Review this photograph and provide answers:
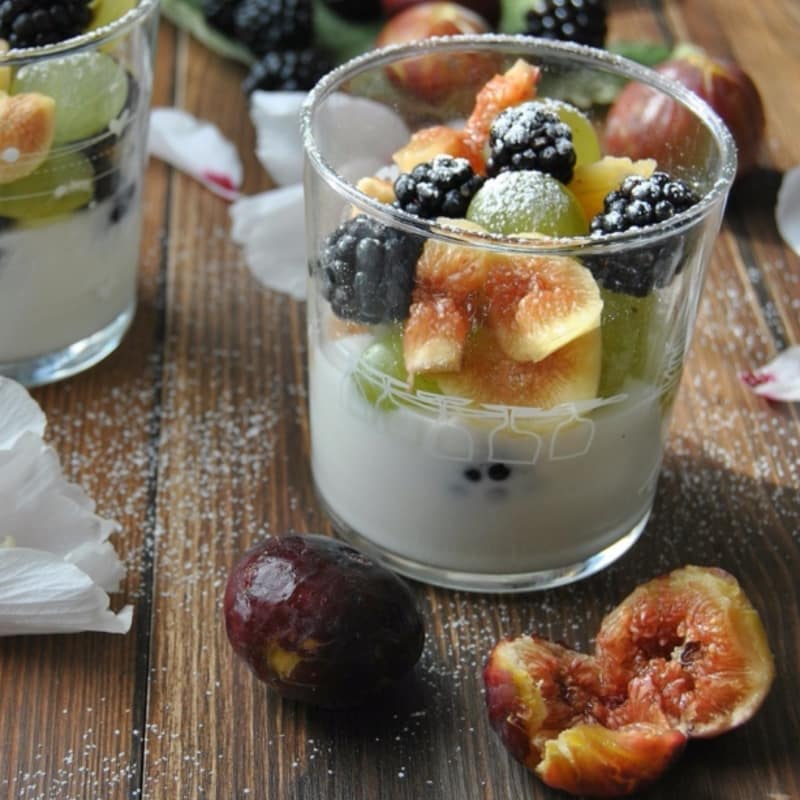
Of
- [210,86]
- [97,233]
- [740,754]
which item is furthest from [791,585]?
[210,86]

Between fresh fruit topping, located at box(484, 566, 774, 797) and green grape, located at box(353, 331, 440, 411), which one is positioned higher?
green grape, located at box(353, 331, 440, 411)

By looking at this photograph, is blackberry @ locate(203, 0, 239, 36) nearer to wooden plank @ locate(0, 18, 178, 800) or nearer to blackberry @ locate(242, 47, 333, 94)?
blackberry @ locate(242, 47, 333, 94)

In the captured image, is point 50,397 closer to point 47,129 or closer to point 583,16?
point 47,129

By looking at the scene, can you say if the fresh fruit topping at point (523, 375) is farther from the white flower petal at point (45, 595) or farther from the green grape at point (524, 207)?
the white flower petal at point (45, 595)

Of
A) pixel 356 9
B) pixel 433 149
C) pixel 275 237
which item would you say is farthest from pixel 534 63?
pixel 356 9

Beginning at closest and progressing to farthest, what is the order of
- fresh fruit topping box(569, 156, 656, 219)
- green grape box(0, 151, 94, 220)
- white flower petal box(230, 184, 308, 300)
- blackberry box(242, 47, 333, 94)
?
fresh fruit topping box(569, 156, 656, 219) < green grape box(0, 151, 94, 220) < white flower petal box(230, 184, 308, 300) < blackberry box(242, 47, 333, 94)

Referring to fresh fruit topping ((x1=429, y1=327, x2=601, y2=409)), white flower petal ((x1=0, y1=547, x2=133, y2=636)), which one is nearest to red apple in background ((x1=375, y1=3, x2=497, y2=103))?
fresh fruit topping ((x1=429, y1=327, x2=601, y2=409))
